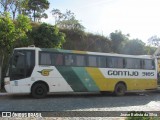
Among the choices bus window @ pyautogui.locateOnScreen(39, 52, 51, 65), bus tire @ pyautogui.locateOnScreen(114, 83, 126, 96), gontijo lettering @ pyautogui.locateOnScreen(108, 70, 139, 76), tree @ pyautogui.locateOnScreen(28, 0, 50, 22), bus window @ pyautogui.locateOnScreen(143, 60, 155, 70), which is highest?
tree @ pyautogui.locateOnScreen(28, 0, 50, 22)

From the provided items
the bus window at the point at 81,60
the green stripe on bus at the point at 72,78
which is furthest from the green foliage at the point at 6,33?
the bus window at the point at 81,60

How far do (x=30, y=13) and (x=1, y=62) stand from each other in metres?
21.9

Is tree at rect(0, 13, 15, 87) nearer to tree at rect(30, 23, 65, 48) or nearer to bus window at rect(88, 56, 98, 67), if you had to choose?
tree at rect(30, 23, 65, 48)

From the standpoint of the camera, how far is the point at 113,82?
2070cm

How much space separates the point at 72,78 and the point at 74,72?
38cm

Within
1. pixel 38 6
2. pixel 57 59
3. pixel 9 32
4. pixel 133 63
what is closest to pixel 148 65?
pixel 133 63

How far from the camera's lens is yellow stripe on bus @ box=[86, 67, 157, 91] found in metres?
19.7

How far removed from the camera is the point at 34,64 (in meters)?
17.3

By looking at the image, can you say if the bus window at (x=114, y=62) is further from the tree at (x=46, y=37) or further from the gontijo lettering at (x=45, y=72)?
the tree at (x=46, y=37)

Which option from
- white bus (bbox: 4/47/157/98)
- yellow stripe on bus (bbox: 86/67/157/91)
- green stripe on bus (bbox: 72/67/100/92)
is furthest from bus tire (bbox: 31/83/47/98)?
yellow stripe on bus (bbox: 86/67/157/91)

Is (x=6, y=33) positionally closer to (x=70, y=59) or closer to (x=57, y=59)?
(x=57, y=59)

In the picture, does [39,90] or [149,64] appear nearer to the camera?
[39,90]

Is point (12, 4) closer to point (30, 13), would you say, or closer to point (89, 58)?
point (30, 13)


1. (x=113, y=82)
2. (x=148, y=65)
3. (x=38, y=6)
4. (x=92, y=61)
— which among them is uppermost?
(x=38, y=6)
